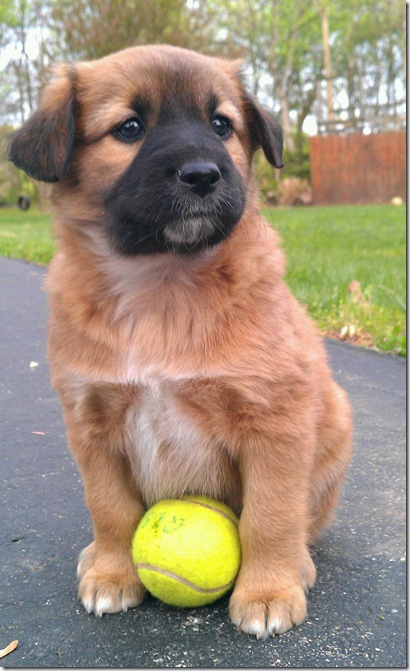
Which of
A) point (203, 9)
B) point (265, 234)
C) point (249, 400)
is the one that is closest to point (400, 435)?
point (265, 234)

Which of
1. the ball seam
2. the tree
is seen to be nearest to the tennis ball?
the ball seam

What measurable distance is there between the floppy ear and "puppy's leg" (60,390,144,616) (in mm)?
1204

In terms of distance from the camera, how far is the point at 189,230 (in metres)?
2.37

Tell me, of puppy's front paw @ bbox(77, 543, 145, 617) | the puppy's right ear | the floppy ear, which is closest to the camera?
puppy's front paw @ bbox(77, 543, 145, 617)

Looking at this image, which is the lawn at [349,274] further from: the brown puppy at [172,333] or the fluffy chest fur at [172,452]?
the fluffy chest fur at [172,452]

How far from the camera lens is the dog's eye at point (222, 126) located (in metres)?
2.62

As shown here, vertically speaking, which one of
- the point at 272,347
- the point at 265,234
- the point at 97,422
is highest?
the point at 265,234

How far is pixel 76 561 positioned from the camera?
8.98 feet

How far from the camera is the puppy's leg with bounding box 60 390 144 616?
235 centimetres

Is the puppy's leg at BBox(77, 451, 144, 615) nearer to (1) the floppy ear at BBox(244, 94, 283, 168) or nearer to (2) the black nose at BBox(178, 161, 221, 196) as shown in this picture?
(2) the black nose at BBox(178, 161, 221, 196)

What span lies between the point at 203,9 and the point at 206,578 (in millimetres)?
23728

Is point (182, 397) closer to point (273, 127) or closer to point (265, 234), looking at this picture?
point (265, 234)

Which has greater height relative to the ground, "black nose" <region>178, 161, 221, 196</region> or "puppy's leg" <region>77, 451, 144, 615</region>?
"black nose" <region>178, 161, 221, 196</region>

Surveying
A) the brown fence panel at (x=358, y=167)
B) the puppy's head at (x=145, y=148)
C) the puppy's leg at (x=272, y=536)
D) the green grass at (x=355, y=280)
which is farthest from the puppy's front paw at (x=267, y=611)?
the brown fence panel at (x=358, y=167)
